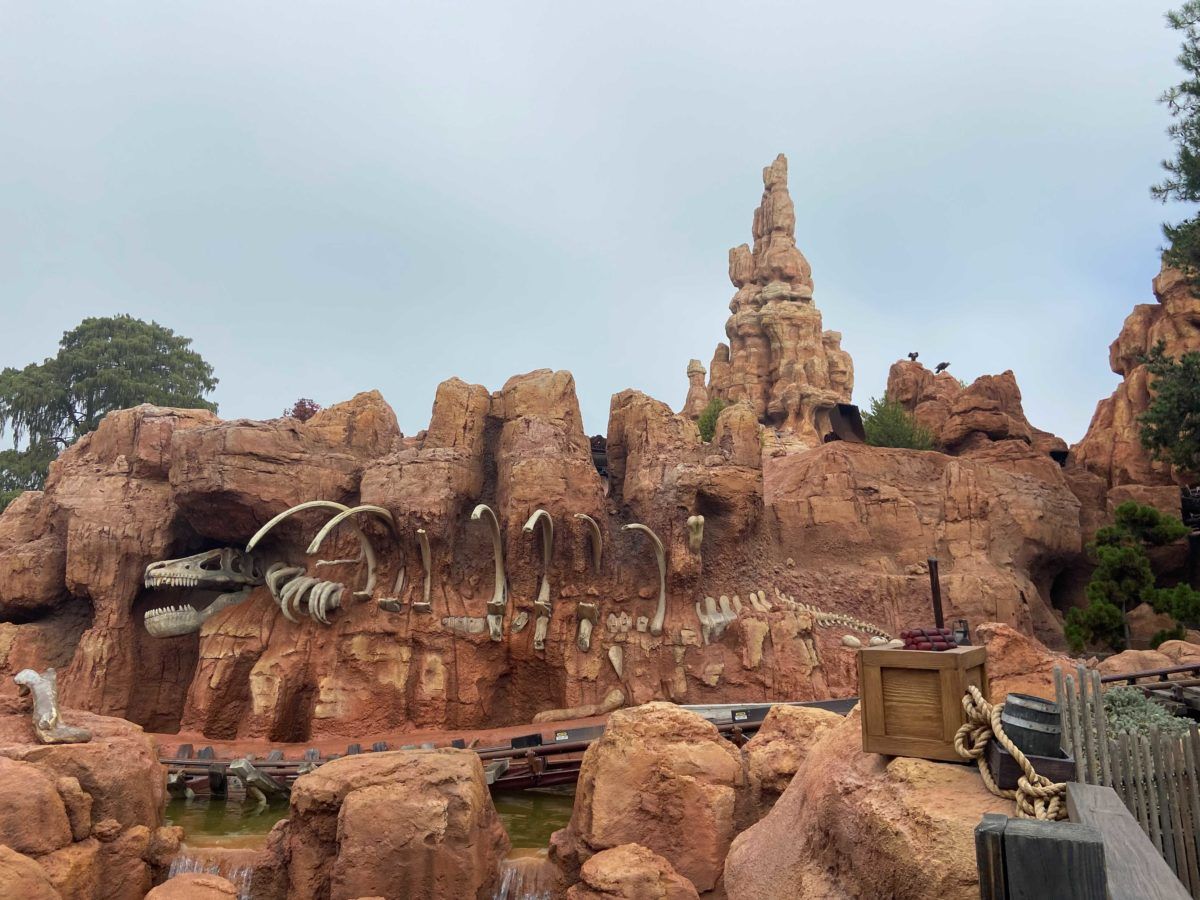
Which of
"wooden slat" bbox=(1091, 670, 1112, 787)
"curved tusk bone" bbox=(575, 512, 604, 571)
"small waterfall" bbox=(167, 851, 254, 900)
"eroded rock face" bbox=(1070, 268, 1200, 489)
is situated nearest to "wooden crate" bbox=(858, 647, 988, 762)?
"wooden slat" bbox=(1091, 670, 1112, 787)

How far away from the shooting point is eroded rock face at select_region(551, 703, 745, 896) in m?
6.51

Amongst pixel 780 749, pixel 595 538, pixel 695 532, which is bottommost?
pixel 780 749

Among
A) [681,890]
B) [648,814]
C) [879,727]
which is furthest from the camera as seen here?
[648,814]

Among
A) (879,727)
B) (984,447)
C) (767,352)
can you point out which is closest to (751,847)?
(879,727)

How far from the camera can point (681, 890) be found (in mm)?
5637

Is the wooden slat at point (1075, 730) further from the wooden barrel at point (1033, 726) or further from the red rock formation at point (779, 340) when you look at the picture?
the red rock formation at point (779, 340)

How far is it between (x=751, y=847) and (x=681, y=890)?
4.05ft

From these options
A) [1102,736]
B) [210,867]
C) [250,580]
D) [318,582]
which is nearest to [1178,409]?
[1102,736]

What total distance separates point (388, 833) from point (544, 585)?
10.3 m

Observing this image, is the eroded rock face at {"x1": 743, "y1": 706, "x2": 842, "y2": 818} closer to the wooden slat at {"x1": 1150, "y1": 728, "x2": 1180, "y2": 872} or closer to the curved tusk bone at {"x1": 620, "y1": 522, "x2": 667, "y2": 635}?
the wooden slat at {"x1": 1150, "y1": 728, "x2": 1180, "y2": 872}

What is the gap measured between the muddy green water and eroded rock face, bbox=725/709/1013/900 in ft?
20.5

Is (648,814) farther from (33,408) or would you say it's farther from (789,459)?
(33,408)

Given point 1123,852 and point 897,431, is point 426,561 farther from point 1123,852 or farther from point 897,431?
point 897,431

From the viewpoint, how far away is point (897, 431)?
97.5 ft
